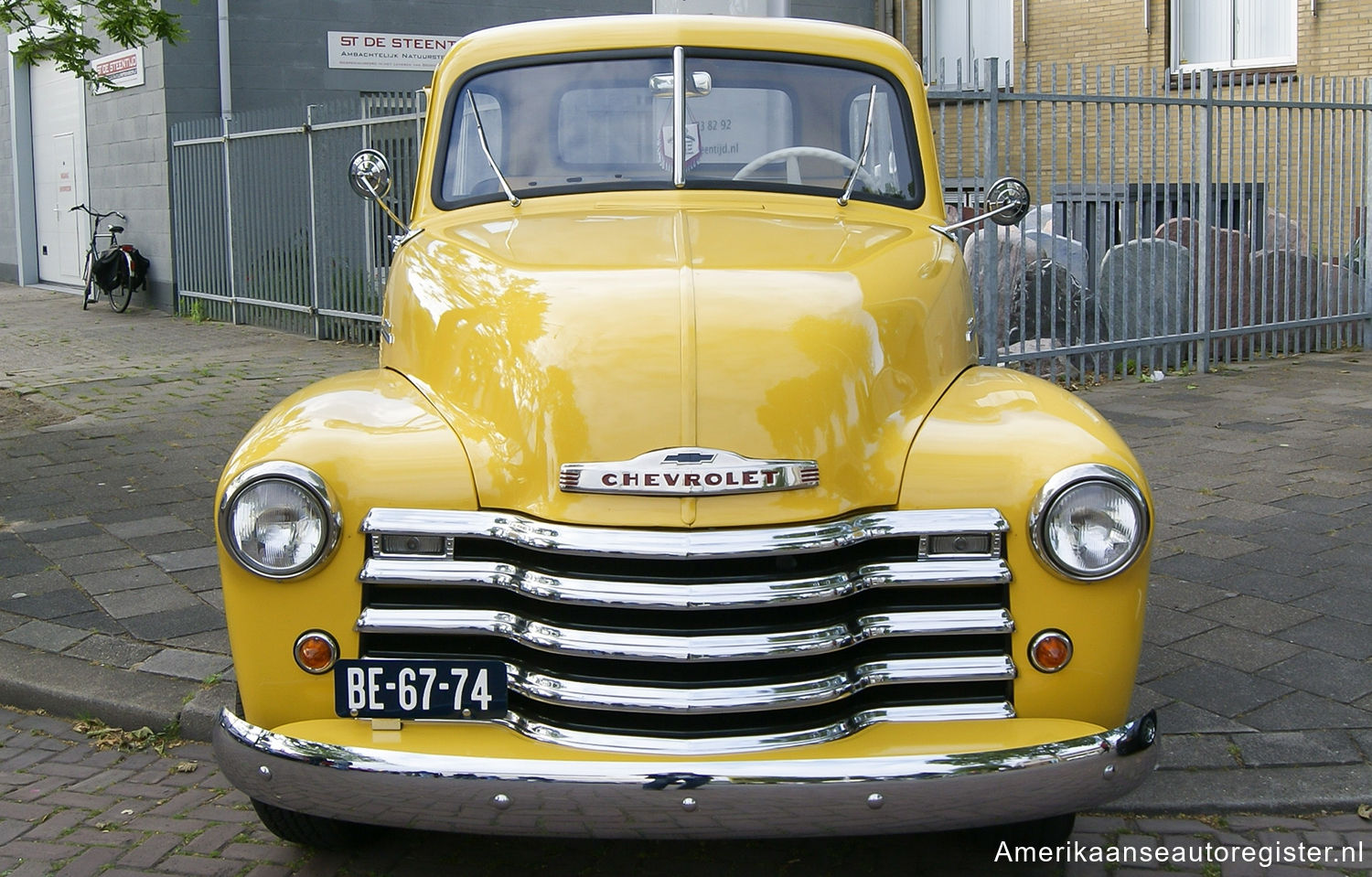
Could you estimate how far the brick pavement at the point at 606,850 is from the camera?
A: 340 centimetres

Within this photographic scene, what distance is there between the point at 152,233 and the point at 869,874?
1615cm

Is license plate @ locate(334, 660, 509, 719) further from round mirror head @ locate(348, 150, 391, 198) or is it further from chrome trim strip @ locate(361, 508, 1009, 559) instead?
round mirror head @ locate(348, 150, 391, 198)

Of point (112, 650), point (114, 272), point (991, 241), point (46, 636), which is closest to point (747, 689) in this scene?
point (112, 650)

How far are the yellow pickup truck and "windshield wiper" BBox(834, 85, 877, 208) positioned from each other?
3.39 ft

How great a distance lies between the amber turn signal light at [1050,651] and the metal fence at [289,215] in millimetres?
10080

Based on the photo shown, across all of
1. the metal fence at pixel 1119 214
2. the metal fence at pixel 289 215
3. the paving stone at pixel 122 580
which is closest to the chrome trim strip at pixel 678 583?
the paving stone at pixel 122 580

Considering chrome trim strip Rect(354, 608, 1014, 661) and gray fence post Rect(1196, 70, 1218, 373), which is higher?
gray fence post Rect(1196, 70, 1218, 373)

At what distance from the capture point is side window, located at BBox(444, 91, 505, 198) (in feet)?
14.5

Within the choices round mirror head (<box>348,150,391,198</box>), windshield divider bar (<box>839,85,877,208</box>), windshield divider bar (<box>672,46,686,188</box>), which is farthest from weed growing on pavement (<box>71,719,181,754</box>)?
windshield divider bar (<box>839,85,877,208</box>)

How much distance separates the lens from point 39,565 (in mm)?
5918

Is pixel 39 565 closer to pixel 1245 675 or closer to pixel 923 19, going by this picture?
pixel 1245 675

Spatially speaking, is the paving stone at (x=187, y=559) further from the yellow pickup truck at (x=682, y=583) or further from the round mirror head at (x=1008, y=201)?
the round mirror head at (x=1008, y=201)

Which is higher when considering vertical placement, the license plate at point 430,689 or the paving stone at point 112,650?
the license plate at point 430,689

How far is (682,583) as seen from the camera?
2832mm
